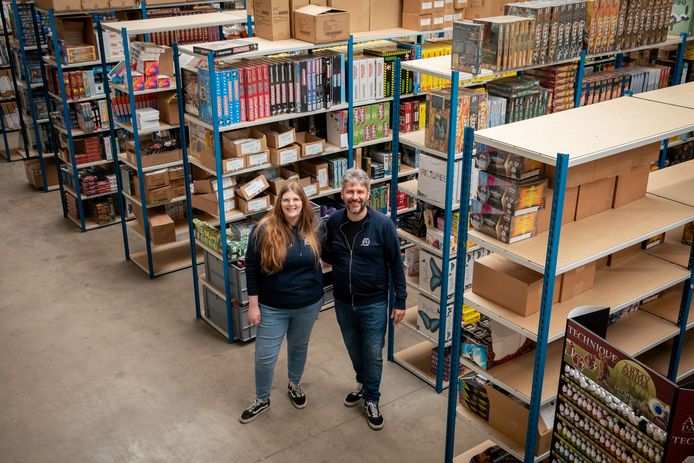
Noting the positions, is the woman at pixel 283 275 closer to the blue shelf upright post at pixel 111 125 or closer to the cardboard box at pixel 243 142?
the cardboard box at pixel 243 142

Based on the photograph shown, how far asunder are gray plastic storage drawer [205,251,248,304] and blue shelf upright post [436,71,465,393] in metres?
1.49

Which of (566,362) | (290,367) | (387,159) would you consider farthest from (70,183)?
(566,362)

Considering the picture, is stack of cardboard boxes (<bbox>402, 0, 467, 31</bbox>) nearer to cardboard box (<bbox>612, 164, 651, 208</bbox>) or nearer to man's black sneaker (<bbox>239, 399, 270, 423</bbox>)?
cardboard box (<bbox>612, 164, 651, 208</bbox>)

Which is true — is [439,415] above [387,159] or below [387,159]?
below

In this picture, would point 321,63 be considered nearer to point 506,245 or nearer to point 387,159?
point 387,159

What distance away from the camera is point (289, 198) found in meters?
4.22

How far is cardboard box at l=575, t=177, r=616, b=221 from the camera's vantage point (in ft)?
12.1

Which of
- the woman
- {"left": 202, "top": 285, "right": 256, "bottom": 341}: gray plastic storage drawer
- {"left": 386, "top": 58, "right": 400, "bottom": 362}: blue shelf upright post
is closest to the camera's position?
the woman

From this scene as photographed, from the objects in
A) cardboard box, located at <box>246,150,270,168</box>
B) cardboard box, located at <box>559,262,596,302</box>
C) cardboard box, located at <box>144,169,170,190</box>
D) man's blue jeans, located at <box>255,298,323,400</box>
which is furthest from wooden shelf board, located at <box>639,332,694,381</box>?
cardboard box, located at <box>144,169,170,190</box>

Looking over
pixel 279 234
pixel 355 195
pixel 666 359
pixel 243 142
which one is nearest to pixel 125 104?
pixel 243 142

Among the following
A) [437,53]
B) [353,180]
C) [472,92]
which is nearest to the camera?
[353,180]

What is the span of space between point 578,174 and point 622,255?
0.87 metres

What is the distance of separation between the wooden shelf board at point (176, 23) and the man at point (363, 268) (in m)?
2.47

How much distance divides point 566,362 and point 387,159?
3572 mm
